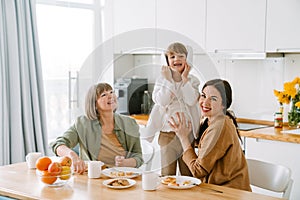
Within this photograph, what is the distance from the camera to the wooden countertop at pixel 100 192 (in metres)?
1.98

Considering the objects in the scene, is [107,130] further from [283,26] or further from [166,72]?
[283,26]

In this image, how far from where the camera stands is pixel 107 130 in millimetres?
2186

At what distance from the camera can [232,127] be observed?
2156mm

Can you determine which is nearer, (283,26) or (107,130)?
(107,130)

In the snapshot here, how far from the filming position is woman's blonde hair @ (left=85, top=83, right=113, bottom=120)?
2133mm

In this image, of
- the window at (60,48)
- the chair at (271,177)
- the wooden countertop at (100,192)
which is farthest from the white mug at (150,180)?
the window at (60,48)

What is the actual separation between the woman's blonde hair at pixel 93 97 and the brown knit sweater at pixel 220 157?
0.43m

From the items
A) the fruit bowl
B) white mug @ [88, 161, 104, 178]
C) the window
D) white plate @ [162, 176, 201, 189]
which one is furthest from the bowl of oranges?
the window

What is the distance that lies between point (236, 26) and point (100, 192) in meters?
2.05

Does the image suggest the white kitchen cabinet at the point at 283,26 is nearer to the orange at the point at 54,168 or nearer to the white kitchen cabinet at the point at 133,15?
the white kitchen cabinet at the point at 133,15

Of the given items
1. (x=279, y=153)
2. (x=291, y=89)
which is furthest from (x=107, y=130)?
(x=291, y=89)

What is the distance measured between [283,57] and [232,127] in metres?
1.78

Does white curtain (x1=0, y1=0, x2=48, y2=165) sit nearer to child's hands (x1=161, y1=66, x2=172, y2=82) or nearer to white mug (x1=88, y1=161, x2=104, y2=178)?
white mug (x1=88, y1=161, x2=104, y2=178)

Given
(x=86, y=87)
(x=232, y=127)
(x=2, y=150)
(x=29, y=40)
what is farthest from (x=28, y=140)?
(x=232, y=127)
